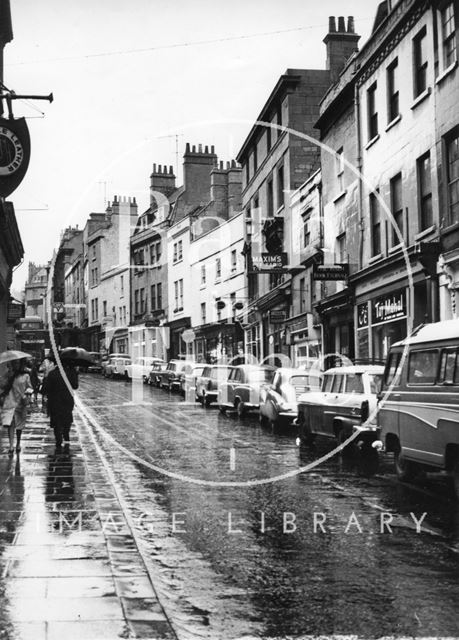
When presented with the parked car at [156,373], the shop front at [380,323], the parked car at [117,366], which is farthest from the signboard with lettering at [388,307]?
the parked car at [117,366]

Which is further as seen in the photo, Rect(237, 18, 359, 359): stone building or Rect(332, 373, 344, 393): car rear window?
Rect(237, 18, 359, 359): stone building

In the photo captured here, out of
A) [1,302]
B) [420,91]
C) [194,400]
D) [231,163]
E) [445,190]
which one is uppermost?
[231,163]

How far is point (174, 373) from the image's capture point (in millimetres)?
40000

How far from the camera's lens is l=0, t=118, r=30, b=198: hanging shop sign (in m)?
16.3

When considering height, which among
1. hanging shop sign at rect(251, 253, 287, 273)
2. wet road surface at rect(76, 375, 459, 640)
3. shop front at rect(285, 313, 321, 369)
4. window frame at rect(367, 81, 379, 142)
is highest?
window frame at rect(367, 81, 379, 142)

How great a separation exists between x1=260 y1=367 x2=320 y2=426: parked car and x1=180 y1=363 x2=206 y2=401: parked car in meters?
14.5

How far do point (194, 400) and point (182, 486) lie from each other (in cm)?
2395

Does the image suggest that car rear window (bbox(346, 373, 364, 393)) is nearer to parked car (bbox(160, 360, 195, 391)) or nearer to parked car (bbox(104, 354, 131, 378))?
parked car (bbox(160, 360, 195, 391))

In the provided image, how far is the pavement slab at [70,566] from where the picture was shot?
4.92 metres

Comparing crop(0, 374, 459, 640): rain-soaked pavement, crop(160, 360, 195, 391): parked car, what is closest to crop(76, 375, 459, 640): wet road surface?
crop(0, 374, 459, 640): rain-soaked pavement

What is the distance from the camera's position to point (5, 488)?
10.5 metres

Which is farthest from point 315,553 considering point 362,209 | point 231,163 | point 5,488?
point 231,163

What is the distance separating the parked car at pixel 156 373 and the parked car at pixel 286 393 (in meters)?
22.9

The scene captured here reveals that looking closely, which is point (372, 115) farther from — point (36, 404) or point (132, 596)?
point (132, 596)
